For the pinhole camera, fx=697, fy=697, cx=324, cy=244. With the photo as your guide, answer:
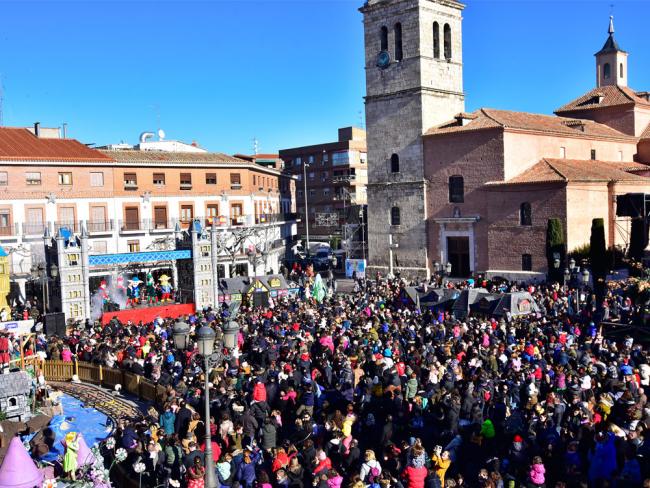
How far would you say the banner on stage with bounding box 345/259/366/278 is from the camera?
4042 centimetres

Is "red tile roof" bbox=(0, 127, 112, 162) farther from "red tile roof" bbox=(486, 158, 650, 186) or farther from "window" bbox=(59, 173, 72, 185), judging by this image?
"red tile roof" bbox=(486, 158, 650, 186)

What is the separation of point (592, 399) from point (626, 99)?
3701cm

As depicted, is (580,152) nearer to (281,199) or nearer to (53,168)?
(281,199)

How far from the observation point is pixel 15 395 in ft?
50.9

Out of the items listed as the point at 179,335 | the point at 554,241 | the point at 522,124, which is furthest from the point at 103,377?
the point at 522,124

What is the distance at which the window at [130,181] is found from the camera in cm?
3900

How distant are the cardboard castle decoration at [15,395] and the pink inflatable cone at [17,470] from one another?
5259 mm

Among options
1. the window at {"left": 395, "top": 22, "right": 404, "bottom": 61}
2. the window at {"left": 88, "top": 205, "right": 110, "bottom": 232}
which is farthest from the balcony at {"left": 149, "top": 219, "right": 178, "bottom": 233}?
the window at {"left": 395, "top": 22, "right": 404, "bottom": 61}

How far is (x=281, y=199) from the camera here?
53250 millimetres

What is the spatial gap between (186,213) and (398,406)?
2954cm

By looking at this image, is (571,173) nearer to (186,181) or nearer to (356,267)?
(356,267)

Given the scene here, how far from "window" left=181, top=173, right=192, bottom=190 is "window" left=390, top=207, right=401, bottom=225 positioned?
1201cm

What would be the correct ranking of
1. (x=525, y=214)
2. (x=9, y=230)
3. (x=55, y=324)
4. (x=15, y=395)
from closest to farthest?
(x=15, y=395) → (x=55, y=324) → (x=9, y=230) → (x=525, y=214)

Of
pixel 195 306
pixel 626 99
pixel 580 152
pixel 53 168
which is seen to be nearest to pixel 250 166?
pixel 53 168
